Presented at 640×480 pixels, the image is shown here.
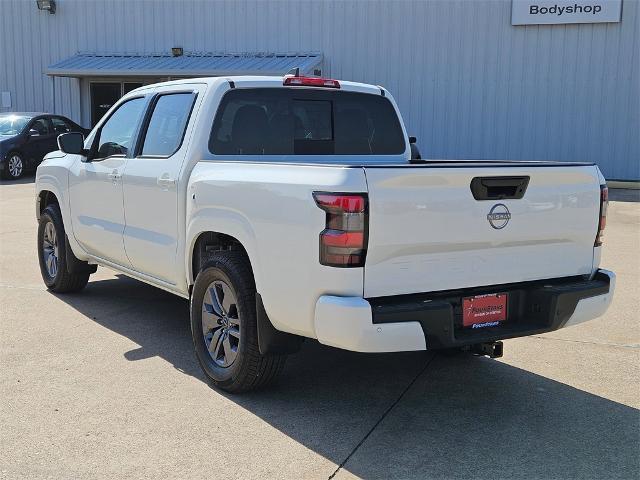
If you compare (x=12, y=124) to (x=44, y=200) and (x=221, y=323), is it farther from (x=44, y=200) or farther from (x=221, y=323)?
(x=221, y=323)

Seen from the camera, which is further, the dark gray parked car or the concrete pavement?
the dark gray parked car

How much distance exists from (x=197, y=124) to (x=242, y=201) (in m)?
0.98

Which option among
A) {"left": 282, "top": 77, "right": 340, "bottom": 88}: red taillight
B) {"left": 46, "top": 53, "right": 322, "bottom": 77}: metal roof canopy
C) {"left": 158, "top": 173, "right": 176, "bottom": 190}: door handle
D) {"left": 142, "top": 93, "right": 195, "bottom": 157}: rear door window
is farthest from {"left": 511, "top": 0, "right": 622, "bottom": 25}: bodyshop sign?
{"left": 158, "top": 173, "right": 176, "bottom": 190}: door handle

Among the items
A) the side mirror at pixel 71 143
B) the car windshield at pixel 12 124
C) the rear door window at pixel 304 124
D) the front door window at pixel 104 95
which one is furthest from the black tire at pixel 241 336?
the front door window at pixel 104 95

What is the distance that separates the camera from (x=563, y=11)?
16.6 m

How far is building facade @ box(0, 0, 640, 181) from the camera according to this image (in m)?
16.7

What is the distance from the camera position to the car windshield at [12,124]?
57.3 ft

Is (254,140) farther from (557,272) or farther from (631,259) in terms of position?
(631,259)

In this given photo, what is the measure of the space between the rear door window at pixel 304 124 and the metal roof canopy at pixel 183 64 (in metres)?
12.5

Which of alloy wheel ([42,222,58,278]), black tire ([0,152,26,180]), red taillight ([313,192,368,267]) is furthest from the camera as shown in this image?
black tire ([0,152,26,180])

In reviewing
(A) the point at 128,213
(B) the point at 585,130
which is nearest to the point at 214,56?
(B) the point at 585,130

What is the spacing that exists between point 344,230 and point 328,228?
87mm

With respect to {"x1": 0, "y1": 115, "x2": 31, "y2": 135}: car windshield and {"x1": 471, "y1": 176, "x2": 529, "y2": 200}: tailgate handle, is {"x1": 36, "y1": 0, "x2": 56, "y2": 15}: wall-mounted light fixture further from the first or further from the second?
{"x1": 471, "y1": 176, "x2": 529, "y2": 200}: tailgate handle

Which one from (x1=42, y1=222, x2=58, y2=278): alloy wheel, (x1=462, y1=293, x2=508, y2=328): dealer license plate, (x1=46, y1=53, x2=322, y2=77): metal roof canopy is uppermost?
(x1=46, y1=53, x2=322, y2=77): metal roof canopy
